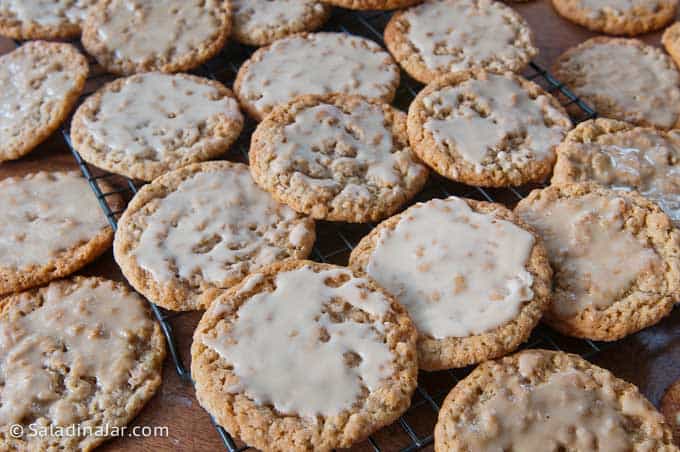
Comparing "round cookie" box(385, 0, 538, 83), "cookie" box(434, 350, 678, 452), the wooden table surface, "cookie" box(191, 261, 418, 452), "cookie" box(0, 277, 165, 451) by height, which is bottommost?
the wooden table surface

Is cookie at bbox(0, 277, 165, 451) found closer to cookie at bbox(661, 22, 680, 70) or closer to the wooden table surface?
the wooden table surface

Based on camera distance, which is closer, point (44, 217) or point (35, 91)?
point (44, 217)

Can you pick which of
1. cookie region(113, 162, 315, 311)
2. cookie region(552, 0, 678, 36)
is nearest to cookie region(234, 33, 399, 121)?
cookie region(113, 162, 315, 311)

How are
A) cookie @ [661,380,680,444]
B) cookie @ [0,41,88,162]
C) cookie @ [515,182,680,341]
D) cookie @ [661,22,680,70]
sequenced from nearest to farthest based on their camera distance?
cookie @ [661,380,680,444], cookie @ [515,182,680,341], cookie @ [0,41,88,162], cookie @ [661,22,680,70]

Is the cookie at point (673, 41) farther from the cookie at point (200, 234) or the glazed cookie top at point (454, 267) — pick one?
the cookie at point (200, 234)

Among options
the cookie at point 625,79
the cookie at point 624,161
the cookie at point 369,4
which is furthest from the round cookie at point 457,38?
the cookie at point 624,161

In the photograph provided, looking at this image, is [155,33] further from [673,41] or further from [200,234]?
[673,41]

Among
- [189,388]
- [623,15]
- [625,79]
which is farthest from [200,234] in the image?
[623,15]
